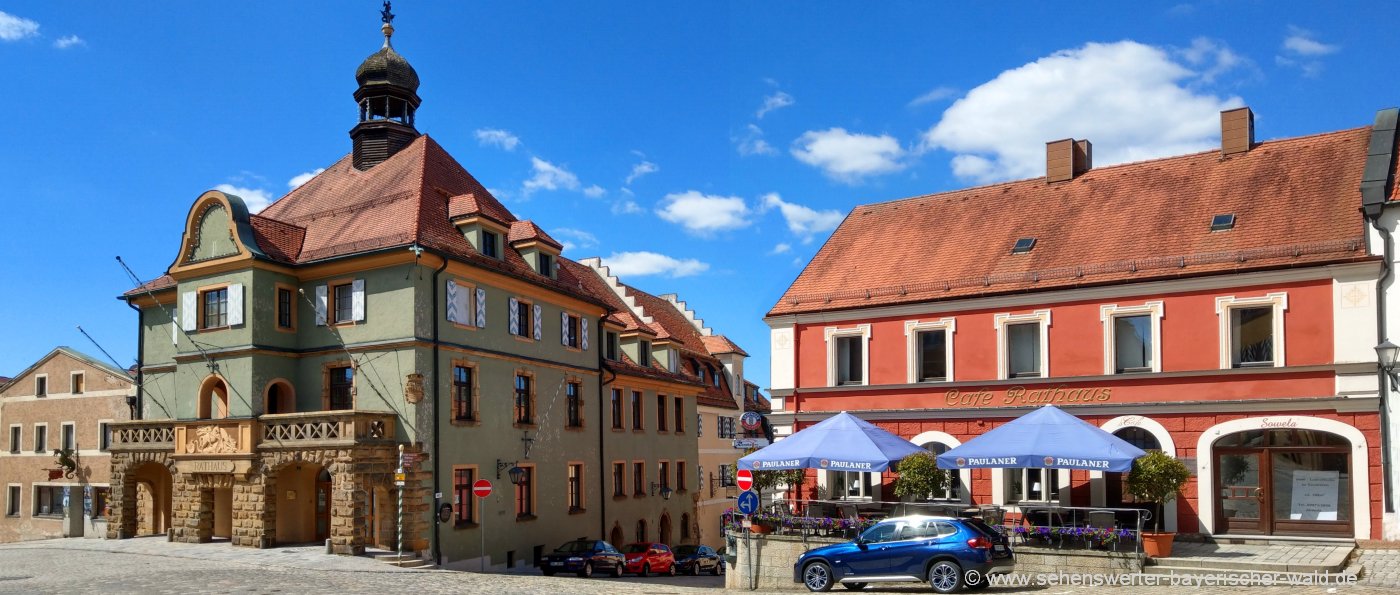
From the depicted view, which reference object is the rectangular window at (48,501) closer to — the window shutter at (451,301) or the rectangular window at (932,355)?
the window shutter at (451,301)

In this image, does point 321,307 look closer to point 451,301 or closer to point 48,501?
point 451,301

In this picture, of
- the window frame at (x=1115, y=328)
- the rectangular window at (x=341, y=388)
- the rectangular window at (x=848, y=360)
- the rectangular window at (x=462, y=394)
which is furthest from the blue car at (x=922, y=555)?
the rectangular window at (x=341, y=388)

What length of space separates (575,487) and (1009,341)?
1655 centimetres

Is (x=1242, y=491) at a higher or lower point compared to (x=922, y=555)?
higher

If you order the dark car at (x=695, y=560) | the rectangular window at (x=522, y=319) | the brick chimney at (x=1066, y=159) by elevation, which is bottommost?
the dark car at (x=695, y=560)

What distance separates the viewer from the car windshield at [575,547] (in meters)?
31.9

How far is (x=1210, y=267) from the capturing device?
79.5ft

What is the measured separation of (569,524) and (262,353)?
37.1ft

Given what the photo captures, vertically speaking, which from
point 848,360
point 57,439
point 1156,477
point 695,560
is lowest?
point 695,560

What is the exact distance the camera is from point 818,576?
2067cm

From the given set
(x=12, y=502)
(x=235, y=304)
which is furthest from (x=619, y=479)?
(x=12, y=502)

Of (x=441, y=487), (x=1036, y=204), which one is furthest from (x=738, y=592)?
(x=1036, y=204)

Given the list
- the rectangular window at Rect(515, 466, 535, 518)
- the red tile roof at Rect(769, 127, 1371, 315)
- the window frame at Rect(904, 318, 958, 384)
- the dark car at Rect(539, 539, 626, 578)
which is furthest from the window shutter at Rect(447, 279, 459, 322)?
the window frame at Rect(904, 318, 958, 384)

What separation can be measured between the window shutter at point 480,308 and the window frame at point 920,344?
12.1m
